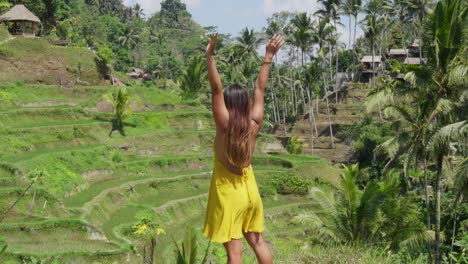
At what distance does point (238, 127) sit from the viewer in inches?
147

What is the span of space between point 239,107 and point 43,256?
35.9ft

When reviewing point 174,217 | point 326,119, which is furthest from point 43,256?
point 326,119

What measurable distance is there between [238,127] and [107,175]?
1903 cm

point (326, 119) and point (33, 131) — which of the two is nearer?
point (33, 131)

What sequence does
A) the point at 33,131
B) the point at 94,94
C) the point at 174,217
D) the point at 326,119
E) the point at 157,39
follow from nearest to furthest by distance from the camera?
the point at 174,217, the point at 33,131, the point at 94,94, the point at 326,119, the point at 157,39

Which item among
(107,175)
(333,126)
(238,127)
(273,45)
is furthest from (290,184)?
(238,127)

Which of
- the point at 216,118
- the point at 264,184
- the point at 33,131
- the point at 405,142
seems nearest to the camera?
the point at 216,118

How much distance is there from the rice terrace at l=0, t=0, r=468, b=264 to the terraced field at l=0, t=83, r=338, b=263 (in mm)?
61

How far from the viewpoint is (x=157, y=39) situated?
243ft

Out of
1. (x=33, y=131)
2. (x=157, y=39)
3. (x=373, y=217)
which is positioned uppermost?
(x=157, y=39)

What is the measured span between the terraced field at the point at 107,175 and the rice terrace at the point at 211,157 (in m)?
0.06

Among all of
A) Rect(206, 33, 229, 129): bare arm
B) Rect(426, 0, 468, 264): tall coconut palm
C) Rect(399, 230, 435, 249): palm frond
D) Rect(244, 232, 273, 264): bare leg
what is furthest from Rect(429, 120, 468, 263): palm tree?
Rect(206, 33, 229, 129): bare arm

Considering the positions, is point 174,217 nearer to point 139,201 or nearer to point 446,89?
point 139,201

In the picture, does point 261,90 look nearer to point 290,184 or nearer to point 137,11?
point 290,184
